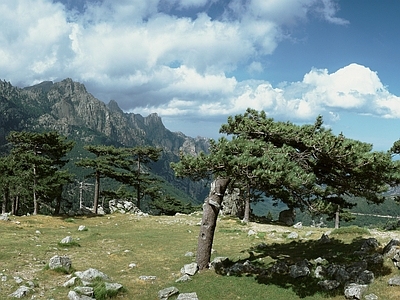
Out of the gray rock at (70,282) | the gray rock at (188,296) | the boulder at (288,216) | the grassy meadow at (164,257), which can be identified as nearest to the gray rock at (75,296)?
the grassy meadow at (164,257)

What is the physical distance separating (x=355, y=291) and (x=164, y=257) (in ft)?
41.8

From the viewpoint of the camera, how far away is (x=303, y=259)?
A: 1958 centimetres

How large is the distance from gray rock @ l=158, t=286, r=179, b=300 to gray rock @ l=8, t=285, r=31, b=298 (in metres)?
5.57

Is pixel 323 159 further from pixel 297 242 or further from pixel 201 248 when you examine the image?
pixel 297 242

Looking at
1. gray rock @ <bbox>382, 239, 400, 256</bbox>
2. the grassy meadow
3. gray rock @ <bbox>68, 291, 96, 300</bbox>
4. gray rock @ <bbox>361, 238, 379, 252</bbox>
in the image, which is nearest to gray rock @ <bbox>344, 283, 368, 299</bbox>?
the grassy meadow

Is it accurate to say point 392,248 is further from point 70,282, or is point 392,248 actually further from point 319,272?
point 70,282

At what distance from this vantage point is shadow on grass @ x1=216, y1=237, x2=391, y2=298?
608 inches

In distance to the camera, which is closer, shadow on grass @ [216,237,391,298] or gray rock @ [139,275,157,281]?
shadow on grass @ [216,237,391,298]

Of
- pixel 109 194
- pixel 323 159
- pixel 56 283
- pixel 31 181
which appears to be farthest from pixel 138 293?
pixel 109 194

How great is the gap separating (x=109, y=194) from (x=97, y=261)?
4144cm

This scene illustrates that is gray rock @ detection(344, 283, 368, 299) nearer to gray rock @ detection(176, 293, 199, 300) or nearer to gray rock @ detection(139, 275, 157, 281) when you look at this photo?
gray rock @ detection(176, 293, 199, 300)

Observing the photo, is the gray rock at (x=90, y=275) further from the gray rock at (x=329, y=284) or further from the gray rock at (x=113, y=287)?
the gray rock at (x=329, y=284)

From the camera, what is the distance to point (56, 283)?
15.9 metres

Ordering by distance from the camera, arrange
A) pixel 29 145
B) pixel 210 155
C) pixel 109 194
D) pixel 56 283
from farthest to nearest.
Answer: pixel 109 194 → pixel 29 145 → pixel 56 283 → pixel 210 155
